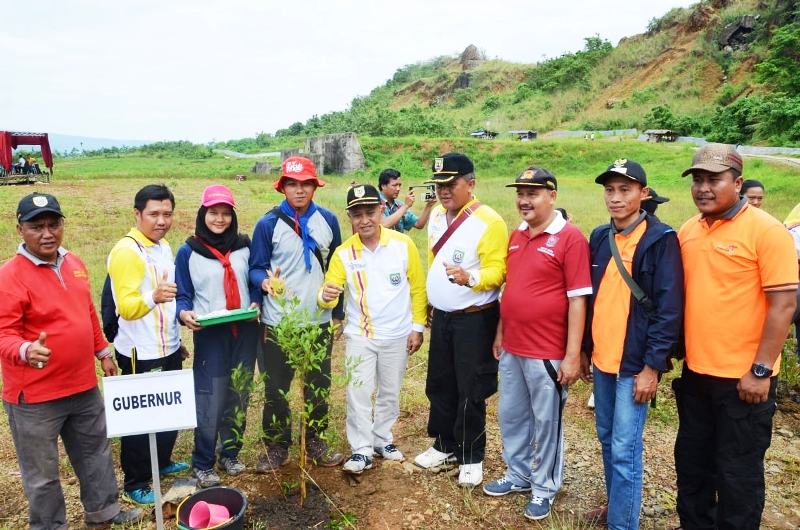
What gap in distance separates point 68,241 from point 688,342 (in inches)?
497

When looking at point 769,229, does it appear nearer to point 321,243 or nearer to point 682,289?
point 682,289

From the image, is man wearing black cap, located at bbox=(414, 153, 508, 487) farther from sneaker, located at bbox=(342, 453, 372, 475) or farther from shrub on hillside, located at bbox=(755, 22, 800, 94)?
shrub on hillside, located at bbox=(755, 22, 800, 94)

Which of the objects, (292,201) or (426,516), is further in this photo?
(292,201)

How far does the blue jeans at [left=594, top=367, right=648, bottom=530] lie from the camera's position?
9.62ft

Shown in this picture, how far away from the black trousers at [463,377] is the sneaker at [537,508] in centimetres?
51

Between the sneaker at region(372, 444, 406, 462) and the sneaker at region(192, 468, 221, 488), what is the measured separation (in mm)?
1133

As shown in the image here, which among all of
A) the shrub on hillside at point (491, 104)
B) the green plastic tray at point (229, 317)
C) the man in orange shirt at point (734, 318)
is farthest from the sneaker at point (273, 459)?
the shrub on hillside at point (491, 104)

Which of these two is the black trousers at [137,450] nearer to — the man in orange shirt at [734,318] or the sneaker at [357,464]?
the sneaker at [357,464]

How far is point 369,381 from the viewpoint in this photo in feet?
12.6

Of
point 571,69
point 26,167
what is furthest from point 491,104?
point 26,167

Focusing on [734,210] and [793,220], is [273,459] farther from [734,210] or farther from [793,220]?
[793,220]

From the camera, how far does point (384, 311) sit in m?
3.77

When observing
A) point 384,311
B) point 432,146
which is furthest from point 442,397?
point 432,146

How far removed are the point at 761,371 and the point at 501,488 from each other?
69.6 inches
